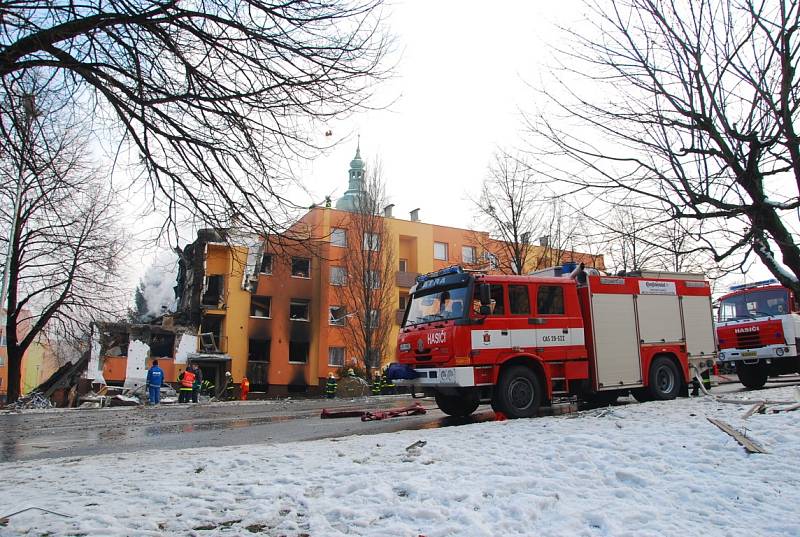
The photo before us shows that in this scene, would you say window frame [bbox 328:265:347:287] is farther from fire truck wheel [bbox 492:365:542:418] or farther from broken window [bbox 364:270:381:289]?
fire truck wheel [bbox 492:365:542:418]

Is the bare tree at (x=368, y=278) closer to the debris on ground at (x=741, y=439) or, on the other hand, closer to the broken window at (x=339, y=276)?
the broken window at (x=339, y=276)

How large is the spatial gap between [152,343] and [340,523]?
1242 inches

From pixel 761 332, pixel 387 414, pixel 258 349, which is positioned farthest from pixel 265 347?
pixel 761 332

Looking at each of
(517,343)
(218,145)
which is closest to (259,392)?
(517,343)

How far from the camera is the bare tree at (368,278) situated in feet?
115

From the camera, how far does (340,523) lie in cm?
407

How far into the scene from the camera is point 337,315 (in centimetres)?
3759

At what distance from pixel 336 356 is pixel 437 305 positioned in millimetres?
27454

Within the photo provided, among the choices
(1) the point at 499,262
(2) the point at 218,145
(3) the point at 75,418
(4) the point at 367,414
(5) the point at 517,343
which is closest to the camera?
(2) the point at 218,145

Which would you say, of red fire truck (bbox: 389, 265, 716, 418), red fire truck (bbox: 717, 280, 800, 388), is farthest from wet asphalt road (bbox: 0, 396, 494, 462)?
red fire truck (bbox: 717, 280, 800, 388)

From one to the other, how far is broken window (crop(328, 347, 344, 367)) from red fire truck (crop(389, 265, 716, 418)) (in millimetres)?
26214

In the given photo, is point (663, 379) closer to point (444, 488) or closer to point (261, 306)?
point (444, 488)

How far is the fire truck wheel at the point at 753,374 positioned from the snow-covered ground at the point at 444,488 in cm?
1033

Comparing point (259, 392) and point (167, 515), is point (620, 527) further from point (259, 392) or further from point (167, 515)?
point (259, 392)
